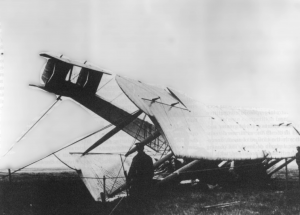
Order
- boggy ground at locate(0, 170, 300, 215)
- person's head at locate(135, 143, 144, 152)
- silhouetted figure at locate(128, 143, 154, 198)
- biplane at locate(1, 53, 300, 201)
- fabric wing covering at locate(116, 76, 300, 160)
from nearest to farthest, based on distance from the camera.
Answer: fabric wing covering at locate(116, 76, 300, 160), biplane at locate(1, 53, 300, 201), boggy ground at locate(0, 170, 300, 215), silhouetted figure at locate(128, 143, 154, 198), person's head at locate(135, 143, 144, 152)

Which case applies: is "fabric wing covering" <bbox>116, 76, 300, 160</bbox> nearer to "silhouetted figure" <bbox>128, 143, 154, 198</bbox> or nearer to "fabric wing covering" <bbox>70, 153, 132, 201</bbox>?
"silhouetted figure" <bbox>128, 143, 154, 198</bbox>

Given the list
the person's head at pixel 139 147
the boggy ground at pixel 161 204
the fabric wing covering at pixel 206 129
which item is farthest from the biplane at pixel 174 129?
the boggy ground at pixel 161 204

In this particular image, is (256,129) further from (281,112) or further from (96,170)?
(96,170)

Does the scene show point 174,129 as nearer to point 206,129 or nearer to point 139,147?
point 206,129

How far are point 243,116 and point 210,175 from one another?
3.23 meters

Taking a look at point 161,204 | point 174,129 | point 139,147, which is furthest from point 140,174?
point 174,129

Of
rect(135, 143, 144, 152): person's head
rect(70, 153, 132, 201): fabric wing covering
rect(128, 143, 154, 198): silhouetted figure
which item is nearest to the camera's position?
rect(128, 143, 154, 198): silhouetted figure

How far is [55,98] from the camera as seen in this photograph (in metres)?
8.96

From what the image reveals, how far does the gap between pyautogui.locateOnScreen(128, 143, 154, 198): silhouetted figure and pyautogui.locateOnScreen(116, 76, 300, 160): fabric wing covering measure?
162cm

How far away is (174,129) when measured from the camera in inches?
252

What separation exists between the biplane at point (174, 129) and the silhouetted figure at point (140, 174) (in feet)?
1.38

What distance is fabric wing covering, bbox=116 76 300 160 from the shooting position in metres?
6.35

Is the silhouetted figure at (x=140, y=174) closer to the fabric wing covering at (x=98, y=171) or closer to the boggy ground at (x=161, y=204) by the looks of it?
the boggy ground at (x=161, y=204)

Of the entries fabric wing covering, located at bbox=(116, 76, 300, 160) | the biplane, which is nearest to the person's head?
the biplane
